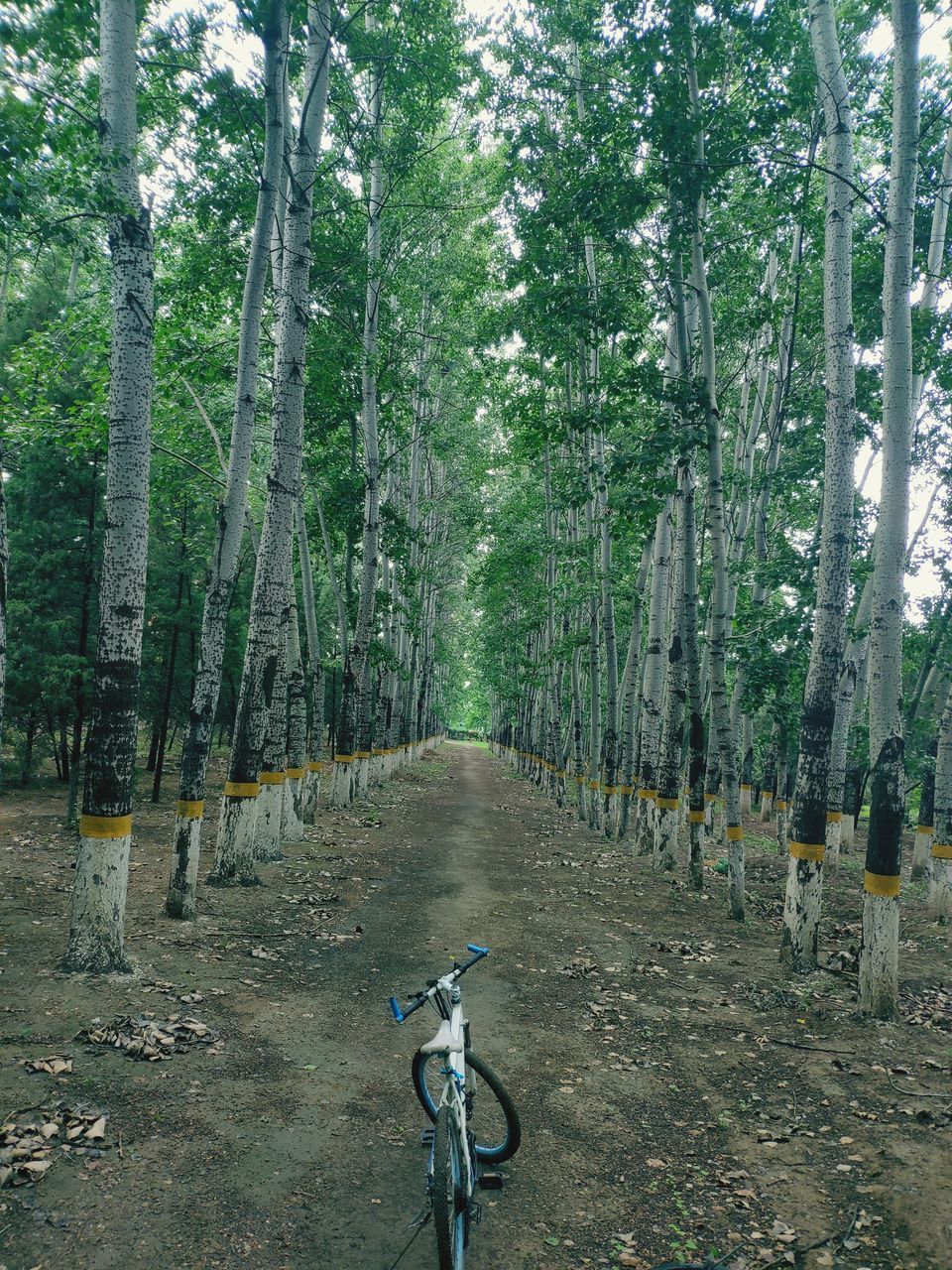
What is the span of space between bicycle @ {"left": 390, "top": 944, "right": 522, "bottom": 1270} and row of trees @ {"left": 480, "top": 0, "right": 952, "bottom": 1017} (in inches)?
160

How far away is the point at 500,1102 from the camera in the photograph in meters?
4.73

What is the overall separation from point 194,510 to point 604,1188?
62.6 ft

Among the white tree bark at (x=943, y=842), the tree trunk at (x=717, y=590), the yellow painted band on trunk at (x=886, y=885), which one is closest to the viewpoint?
the yellow painted band on trunk at (x=886, y=885)

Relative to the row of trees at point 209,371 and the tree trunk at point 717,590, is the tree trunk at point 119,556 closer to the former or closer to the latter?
the row of trees at point 209,371

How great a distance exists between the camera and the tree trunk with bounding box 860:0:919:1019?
680 cm

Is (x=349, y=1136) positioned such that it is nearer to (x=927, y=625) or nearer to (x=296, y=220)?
(x=296, y=220)

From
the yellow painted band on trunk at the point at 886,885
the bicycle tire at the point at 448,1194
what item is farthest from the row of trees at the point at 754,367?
the bicycle tire at the point at 448,1194

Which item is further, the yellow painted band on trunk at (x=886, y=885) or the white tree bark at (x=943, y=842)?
the white tree bark at (x=943, y=842)

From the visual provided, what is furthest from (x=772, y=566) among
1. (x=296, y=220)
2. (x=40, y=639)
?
(x=40, y=639)

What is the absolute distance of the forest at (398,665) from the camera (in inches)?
181

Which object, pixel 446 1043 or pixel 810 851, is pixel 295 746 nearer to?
pixel 810 851

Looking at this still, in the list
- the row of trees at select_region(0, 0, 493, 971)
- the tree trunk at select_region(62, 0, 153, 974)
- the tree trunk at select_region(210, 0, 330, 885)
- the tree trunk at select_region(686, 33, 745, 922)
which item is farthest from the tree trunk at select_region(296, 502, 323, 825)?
the tree trunk at select_region(62, 0, 153, 974)

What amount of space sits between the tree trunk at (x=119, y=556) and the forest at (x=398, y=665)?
0.14 feet

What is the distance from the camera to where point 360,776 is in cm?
2255
